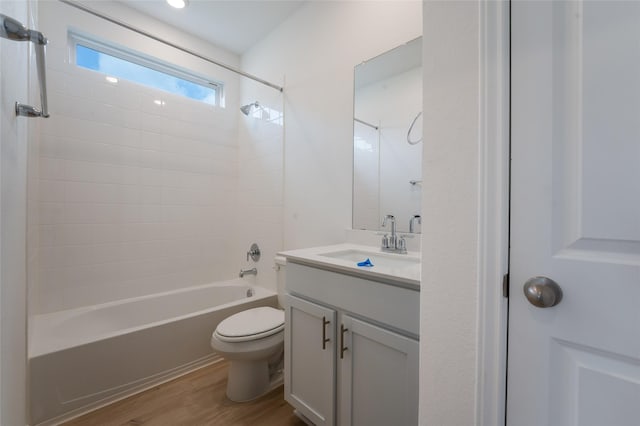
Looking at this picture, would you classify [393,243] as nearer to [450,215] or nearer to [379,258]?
[379,258]

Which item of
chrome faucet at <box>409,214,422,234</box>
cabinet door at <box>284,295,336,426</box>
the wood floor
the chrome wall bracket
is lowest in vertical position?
the wood floor

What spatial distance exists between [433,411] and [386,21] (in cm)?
183

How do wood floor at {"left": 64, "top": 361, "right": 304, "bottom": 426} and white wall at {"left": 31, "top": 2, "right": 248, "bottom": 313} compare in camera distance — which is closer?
wood floor at {"left": 64, "top": 361, "right": 304, "bottom": 426}

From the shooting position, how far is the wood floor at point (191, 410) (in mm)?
1407

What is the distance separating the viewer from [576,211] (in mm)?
564

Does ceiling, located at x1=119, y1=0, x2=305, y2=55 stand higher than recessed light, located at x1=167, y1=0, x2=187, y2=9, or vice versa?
ceiling, located at x1=119, y1=0, x2=305, y2=55

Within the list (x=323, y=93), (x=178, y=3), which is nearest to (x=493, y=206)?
(x=323, y=93)

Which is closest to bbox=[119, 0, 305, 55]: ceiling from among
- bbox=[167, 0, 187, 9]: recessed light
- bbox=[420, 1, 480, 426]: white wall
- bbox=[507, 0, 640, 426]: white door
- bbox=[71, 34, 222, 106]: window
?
bbox=[167, 0, 187, 9]: recessed light

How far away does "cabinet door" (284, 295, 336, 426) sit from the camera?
1161 millimetres

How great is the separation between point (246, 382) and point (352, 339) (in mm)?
907

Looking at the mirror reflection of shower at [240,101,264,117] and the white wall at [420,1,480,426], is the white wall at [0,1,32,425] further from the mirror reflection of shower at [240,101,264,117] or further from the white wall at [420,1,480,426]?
the mirror reflection of shower at [240,101,264,117]

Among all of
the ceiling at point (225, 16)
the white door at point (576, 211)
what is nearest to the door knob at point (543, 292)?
the white door at point (576, 211)

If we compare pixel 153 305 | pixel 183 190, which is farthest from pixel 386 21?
pixel 153 305

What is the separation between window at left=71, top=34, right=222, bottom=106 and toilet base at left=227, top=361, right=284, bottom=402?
2.30 m
